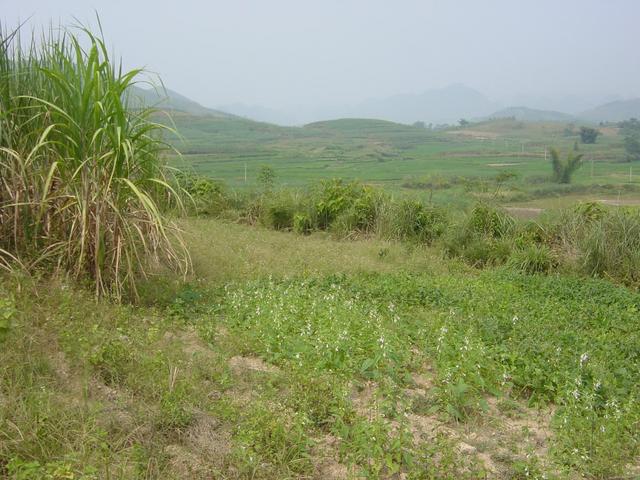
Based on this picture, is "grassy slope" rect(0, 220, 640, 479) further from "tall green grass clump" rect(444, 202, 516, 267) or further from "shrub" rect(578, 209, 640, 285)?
"tall green grass clump" rect(444, 202, 516, 267)

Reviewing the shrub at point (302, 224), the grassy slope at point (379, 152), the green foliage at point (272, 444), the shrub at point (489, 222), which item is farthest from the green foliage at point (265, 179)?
the green foliage at point (272, 444)

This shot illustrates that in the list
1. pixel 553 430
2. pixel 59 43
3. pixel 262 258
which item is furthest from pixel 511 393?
pixel 59 43

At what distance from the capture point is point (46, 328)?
3.51 metres

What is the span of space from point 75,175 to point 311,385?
2.16 m

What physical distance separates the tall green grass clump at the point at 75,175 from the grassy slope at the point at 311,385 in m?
0.37

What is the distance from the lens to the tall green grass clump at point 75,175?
4.14 meters

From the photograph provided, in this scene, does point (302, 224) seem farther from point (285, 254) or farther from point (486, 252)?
point (486, 252)

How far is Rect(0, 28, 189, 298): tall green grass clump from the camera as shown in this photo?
13.6ft

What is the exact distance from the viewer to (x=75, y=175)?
13.1 feet

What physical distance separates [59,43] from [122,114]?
→ 1.16 metres

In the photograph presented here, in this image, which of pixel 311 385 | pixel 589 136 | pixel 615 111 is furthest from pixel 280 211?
pixel 615 111

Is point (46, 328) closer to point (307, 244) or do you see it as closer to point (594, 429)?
point (594, 429)

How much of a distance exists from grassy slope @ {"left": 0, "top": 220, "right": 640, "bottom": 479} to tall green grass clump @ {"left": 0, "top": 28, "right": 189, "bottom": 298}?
14.6 inches

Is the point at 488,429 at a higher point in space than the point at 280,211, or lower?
lower
